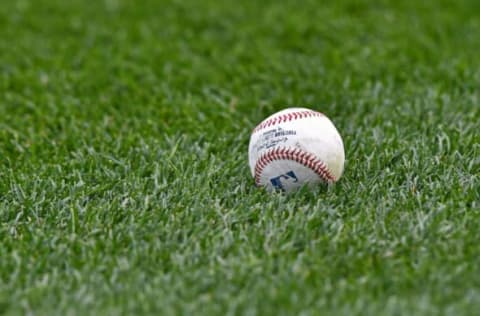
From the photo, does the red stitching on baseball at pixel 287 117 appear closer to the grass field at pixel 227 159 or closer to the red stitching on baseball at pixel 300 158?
the red stitching on baseball at pixel 300 158

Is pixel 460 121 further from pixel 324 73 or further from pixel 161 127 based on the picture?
pixel 161 127

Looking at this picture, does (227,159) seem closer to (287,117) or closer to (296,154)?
(287,117)

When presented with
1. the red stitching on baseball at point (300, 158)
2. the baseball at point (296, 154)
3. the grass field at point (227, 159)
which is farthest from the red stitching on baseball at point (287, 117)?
the grass field at point (227, 159)

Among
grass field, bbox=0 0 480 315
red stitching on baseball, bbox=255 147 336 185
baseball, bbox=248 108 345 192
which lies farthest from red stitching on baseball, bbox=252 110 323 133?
grass field, bbox=0 0 480 315

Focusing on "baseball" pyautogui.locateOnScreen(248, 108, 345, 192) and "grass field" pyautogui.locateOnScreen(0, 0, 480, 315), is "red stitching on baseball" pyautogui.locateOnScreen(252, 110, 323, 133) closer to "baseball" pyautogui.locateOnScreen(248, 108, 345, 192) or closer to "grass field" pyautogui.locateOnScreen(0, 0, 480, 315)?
"baseball" pyautogui.locateOnScreen(248, 108, 345, 192)

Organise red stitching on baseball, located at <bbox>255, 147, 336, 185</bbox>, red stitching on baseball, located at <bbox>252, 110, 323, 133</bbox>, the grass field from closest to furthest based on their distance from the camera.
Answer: the grass field < red stitching on baseball, located at <bbox>255, 147, 336, 185</bbox> < red stitching on baseball, located at <bbox>252, 110, 323, 133</bbox>

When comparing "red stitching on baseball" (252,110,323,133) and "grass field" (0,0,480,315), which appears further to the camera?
"red stitching on baseball" (252,110,323,133)

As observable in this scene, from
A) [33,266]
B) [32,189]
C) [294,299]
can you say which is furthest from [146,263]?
[32,189]
